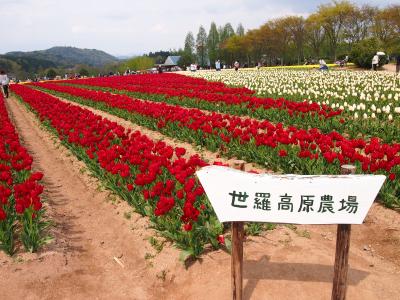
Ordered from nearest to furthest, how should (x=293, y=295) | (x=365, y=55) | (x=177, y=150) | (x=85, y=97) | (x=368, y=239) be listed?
(x=293, y=295) < (x=368, y=239) < (x=177, y=150) < (x=85, y=97) < (x=365, y=55)

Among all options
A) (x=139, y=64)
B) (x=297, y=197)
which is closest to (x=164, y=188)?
(x=297, y=197)

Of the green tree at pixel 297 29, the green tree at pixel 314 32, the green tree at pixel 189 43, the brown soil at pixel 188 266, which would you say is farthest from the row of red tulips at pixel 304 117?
the green tree at pixel 189 43

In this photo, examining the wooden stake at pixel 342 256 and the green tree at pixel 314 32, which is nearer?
the wooden stake at pixel 342 256

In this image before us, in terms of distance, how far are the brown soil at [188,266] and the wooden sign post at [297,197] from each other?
1156 millimetres

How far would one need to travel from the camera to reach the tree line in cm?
6319

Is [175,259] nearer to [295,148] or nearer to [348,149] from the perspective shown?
[348,149]

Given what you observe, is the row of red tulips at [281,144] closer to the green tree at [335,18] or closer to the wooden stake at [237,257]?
the wooden stake at [237,257]

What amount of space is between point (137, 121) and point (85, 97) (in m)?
9.16

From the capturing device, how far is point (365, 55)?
4053cm

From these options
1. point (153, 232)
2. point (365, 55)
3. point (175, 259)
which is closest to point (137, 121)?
point (153, 232)

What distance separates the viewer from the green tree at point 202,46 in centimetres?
12106

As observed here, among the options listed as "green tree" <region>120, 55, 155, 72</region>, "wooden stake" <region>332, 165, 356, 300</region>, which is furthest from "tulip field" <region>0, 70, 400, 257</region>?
"green tree" <region>120, 55, 155, 72</region>

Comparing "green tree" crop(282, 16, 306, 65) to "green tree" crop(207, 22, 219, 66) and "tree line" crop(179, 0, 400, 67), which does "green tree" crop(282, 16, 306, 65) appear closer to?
"tree line" crop(179, 0, 400, 67)

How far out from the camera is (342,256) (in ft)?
11.0
